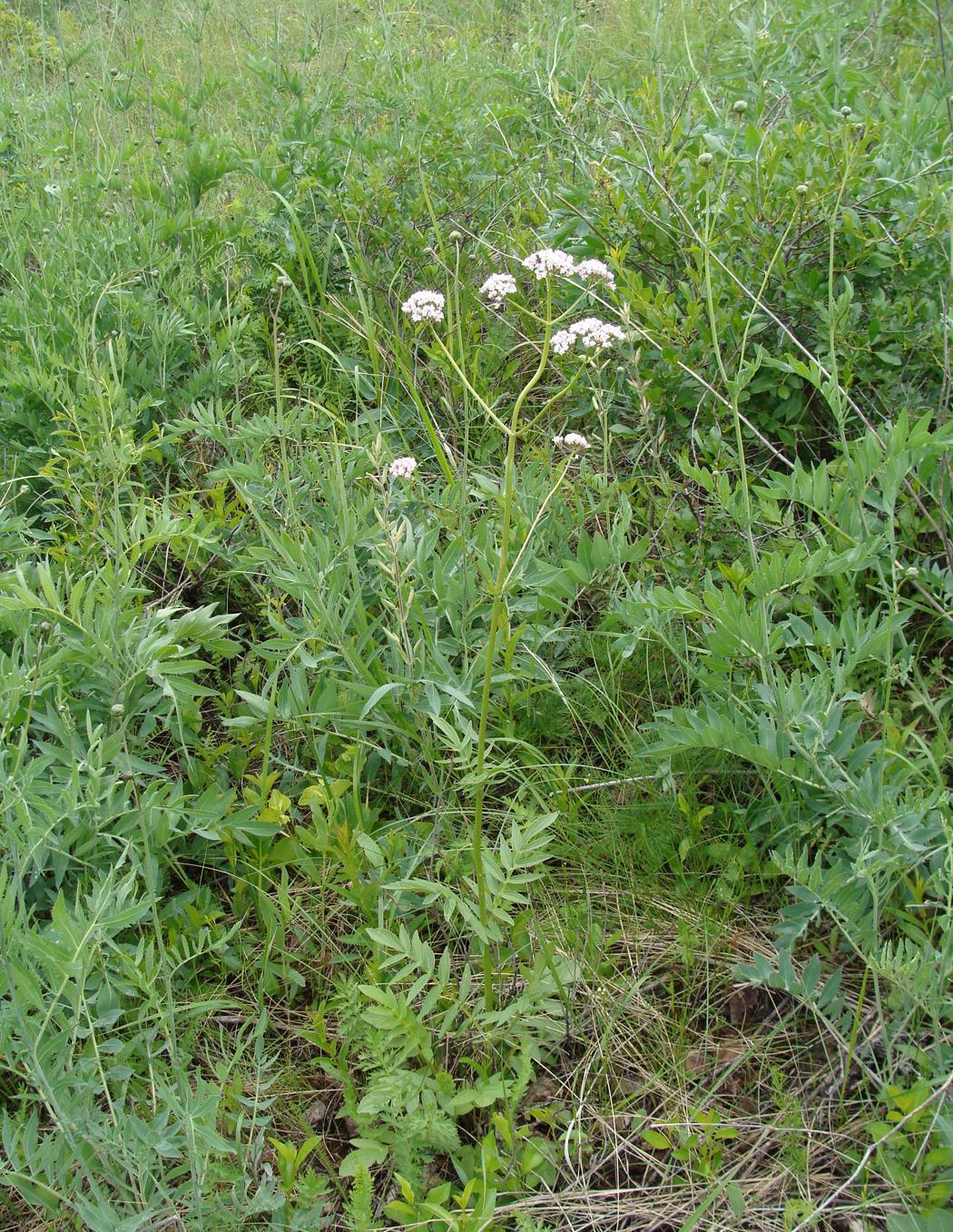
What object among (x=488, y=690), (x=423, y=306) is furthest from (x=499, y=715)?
(x=423, y=306)

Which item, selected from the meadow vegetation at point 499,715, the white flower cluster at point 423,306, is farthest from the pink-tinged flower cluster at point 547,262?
the white flower cluster at point 423,306

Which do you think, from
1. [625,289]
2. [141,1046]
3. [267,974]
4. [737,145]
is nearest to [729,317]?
[625,289]

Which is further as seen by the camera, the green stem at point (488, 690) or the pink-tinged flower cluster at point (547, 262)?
the pink-tinged flower cluster at point (547, 262)

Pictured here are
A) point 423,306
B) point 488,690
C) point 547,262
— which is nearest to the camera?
point 488,690

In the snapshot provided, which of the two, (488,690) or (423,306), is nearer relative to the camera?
(488,690)

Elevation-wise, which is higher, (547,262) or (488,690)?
(547,262)

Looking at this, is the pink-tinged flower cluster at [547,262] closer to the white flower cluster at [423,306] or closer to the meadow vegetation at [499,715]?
the meadow vegetation at [499,715]

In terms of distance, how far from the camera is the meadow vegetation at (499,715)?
1.49 m

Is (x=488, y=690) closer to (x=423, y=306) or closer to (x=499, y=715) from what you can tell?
(x=499, y=715)

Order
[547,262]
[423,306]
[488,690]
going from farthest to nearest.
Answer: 1. [423,306]
2. [547,262]
3. [488,690]

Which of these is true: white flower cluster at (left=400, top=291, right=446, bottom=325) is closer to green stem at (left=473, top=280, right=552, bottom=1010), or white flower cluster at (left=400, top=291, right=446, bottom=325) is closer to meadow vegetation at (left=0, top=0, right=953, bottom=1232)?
meadow vegetation at (left=0, top=0, right=953, bottom=1232)

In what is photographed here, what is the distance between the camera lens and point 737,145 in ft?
9.72

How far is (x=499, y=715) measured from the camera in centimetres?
211

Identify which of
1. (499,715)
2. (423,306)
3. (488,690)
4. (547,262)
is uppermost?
(547,262)
